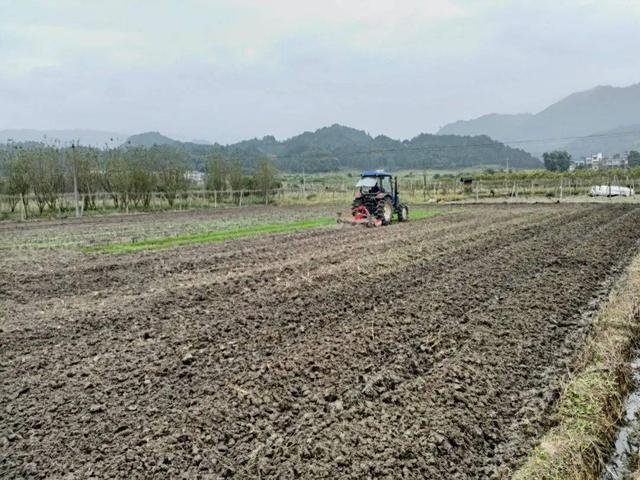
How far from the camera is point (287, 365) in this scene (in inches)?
214

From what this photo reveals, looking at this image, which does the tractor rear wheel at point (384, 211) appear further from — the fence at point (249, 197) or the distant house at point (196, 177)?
the distant house at point (196, 177)

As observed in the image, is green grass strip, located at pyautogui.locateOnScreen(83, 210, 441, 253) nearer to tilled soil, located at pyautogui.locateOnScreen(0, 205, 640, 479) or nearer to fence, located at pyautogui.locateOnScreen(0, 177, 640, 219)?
tilled soil, located at pyautogui.locateOnScreen(0, 205, 640, 479)

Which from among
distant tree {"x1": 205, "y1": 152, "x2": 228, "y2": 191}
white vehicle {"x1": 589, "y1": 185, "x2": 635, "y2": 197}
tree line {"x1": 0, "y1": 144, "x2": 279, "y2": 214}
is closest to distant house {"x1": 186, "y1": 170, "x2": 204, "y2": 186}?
tree line {"x1": 0, "y1": 144, "x2": 279, "y2": 214}

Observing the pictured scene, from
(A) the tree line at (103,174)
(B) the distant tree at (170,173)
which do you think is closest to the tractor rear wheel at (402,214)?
(A) the tree line at (103,174)

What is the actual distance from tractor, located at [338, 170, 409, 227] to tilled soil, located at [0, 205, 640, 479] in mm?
7965

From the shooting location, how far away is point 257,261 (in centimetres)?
1164

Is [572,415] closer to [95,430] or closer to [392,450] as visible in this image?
[392,450]

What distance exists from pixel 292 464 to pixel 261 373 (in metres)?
1.60

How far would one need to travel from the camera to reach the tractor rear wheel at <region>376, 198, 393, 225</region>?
1889 cm

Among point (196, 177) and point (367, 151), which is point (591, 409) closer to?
point (196, 177)

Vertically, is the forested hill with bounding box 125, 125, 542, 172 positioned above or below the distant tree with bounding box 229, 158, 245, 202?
above

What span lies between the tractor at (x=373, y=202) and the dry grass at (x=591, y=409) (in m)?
12.0

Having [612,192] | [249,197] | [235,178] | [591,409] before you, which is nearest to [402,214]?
[591,409]

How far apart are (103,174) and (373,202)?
22.5m
